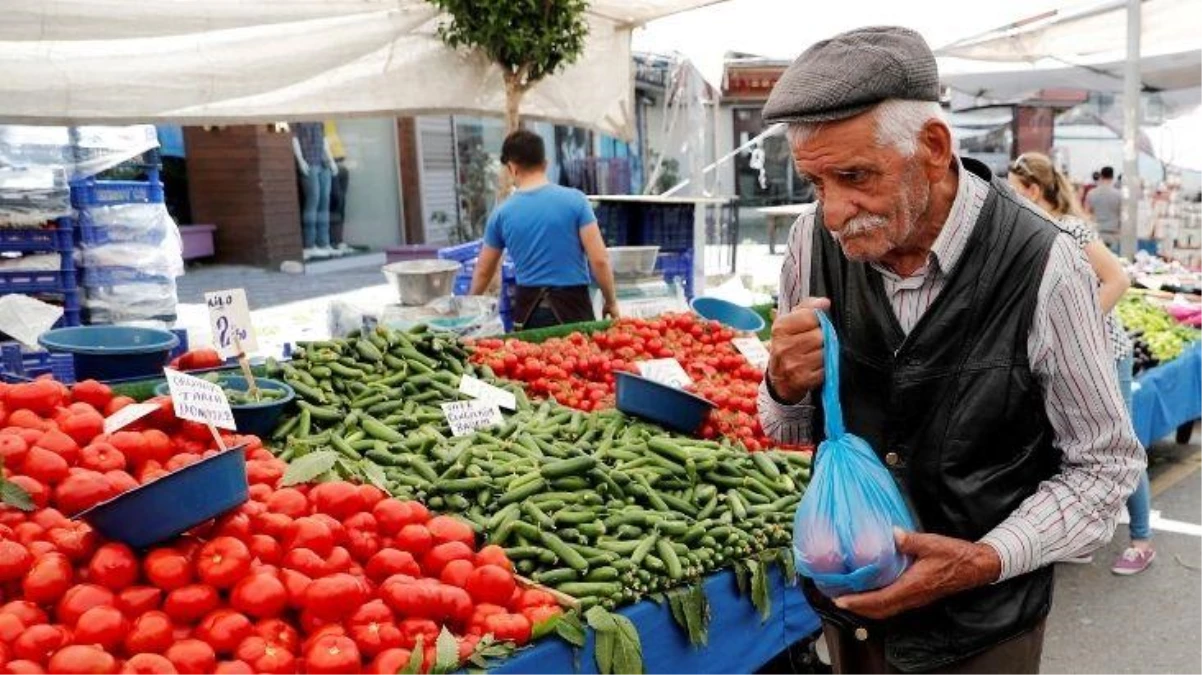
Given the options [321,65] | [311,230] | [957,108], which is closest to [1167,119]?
[957,108]

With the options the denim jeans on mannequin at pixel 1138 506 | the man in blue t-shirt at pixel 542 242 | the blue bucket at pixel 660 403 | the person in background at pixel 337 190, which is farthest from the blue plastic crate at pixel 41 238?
the person in background at pixel 337 190

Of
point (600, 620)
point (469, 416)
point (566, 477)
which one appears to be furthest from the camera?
point (469, 416)

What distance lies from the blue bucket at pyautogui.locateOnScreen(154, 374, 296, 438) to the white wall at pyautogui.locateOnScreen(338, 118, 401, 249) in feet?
40.4

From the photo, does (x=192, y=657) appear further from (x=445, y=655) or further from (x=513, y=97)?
(x=513, y=97)

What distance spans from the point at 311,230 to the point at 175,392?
42.5 ft

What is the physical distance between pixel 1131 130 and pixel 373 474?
915cm

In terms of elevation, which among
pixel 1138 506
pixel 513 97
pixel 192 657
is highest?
pixel 513 97

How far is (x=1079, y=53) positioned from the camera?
34.7 ft

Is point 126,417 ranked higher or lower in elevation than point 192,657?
higher

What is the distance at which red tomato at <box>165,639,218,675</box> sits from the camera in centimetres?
204

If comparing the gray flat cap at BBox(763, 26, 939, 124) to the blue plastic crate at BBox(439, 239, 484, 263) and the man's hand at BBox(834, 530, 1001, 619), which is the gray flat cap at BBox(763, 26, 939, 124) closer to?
the man's hand at BBox(834, 530, 1001, 619)

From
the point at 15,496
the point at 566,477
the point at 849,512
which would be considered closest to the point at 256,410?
the point at 15,496

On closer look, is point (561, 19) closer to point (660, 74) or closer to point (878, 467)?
point (878, 467)

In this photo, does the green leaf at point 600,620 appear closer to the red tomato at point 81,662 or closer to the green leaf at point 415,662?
the green leaf at point 415,662
